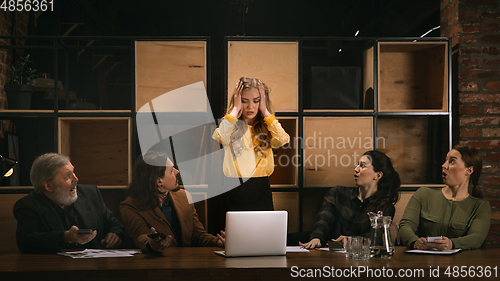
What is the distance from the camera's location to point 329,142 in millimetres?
3367

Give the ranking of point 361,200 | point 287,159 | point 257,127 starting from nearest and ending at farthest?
point 361,200
point 257,127
point 287,159

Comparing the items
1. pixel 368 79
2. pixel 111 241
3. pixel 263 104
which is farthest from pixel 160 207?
pixel 368 79

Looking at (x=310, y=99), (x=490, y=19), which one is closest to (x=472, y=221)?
(x=310, y=99)

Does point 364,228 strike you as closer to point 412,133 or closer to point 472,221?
point 472,221

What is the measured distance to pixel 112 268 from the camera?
1.63 metres

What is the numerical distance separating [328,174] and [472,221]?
46.5 inches

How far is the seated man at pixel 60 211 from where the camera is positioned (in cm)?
218

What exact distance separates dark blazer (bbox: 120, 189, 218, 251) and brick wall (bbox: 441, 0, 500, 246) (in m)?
2.31

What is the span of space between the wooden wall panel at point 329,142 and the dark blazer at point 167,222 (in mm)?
1105

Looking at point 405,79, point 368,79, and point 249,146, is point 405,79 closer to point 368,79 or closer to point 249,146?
point 368,79

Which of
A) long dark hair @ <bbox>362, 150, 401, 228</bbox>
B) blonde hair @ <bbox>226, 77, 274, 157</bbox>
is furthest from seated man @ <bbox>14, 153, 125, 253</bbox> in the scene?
long dark hair @ <bbox>362, 150, 401, 228</bbox>

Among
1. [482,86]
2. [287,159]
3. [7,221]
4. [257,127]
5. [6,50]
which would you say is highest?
[6,50]

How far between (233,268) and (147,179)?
1.20 metres

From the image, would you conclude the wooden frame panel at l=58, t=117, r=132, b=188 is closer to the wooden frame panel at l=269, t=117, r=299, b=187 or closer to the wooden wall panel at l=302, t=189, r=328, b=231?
the wooden frame panel at l=269, t=117, r=299, b=187
